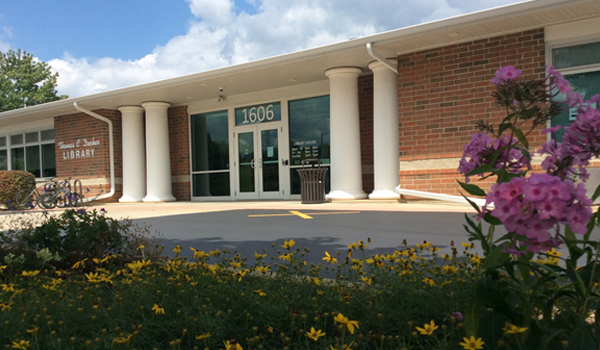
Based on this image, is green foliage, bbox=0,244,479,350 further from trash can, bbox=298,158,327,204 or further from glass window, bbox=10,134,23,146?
glass window, bbox=10,134,23,146

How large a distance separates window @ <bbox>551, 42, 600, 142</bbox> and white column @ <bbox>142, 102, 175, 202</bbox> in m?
10.5

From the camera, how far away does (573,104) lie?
5.87ft

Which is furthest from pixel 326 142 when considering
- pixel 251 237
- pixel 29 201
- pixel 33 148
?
pixel 33 148

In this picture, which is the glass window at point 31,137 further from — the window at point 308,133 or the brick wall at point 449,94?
the brick wall at point 449,94

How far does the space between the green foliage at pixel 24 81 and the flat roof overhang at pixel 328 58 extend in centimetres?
2856

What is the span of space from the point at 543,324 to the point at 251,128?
40.3ft

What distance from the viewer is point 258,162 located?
44.9 ft

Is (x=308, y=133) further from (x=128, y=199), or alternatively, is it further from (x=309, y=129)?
(x=128, y=199)

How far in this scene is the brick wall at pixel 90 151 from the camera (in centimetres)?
1521

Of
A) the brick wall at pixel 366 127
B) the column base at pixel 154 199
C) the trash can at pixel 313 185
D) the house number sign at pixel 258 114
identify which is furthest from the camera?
the column base at pixel 154 199

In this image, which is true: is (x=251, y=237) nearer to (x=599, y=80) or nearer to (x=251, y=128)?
(x=599, y=80)

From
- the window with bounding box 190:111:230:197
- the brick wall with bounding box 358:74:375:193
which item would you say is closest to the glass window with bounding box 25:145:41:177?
the window with bounding box 190:111:230:197

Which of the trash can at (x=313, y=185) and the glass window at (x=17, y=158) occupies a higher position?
the glass window at (x=17, y=158)

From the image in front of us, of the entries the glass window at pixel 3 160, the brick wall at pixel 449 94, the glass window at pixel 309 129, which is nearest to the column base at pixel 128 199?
the glass window at pixel 309 129
